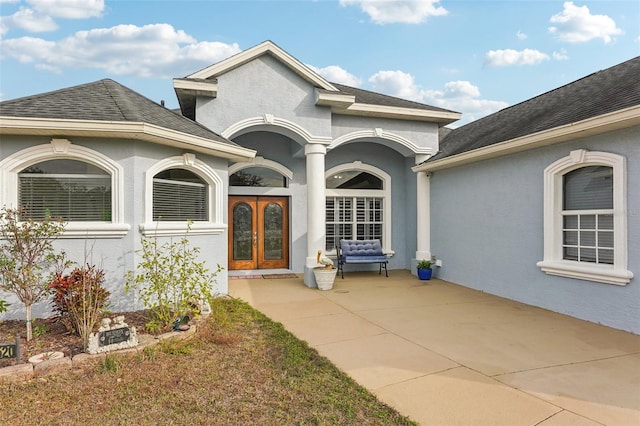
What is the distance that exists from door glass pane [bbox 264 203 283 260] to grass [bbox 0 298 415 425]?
5.92 metres

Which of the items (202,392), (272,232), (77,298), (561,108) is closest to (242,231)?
(272,232)

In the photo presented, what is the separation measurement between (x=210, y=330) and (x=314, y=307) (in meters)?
2.19

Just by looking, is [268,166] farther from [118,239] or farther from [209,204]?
[118,239]

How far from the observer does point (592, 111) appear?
19.0ft

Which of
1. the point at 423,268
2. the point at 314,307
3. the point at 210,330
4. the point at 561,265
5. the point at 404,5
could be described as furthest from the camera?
the point at 423,268

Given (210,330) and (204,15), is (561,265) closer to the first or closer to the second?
(210,330)

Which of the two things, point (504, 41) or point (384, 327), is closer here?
point (384, 327)

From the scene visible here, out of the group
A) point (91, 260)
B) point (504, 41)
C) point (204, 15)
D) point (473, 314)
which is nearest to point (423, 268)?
point (473, 314)

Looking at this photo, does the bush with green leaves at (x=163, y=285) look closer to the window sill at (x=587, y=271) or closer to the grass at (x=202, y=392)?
the grass at (x=202, y=392)

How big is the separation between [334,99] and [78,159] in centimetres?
534

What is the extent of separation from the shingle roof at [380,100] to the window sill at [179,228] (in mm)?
4874

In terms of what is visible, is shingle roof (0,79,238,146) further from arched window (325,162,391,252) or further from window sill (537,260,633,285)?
window sill (537,260,633,285)

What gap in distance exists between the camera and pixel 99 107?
605 cm

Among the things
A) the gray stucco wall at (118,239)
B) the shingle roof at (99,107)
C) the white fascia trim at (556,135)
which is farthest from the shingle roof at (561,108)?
the gray stucco wall at (118,239)
